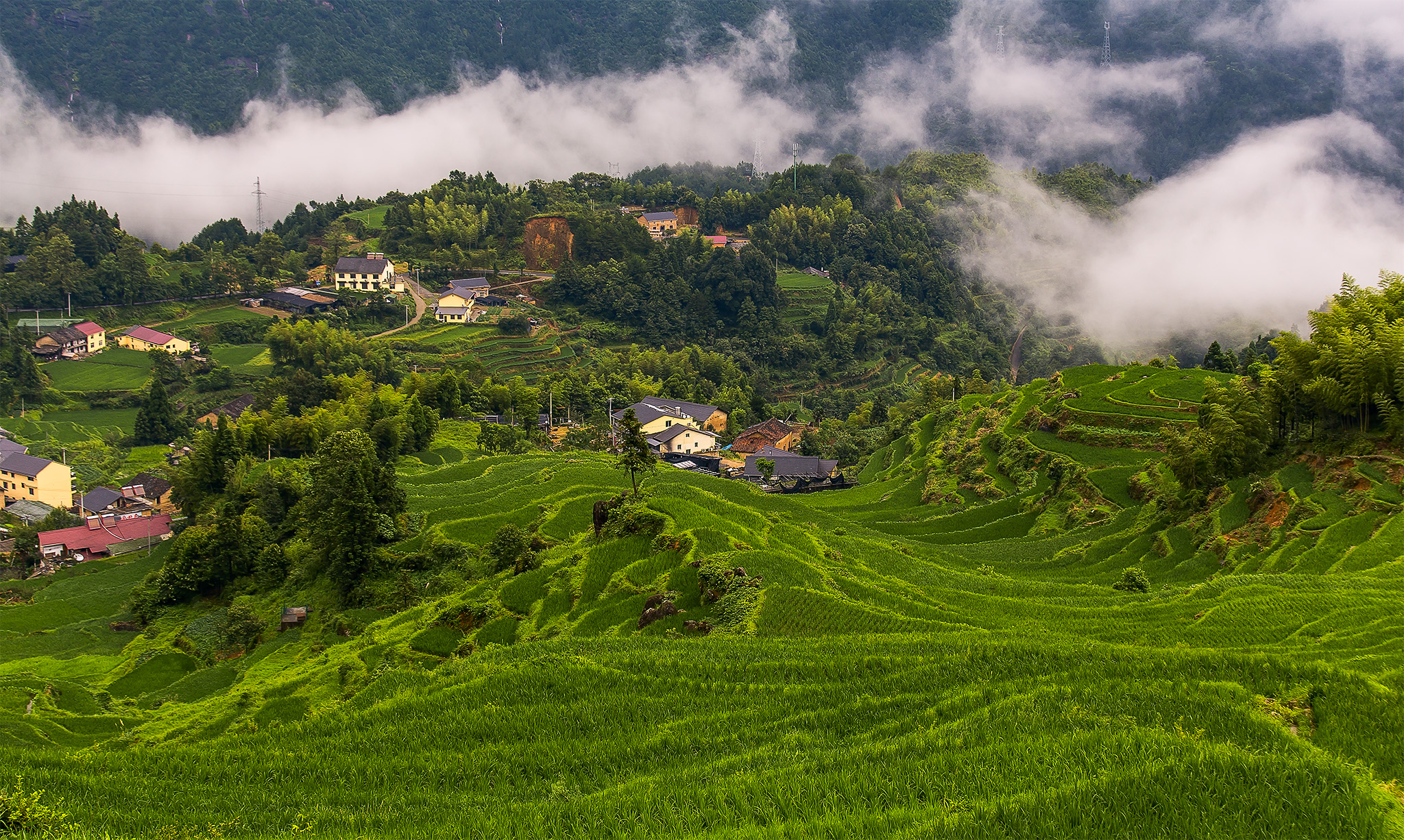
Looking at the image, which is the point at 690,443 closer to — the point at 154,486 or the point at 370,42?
the point at 154,486

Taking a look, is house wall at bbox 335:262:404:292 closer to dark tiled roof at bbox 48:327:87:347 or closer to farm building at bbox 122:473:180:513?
dark tiled roof at bbox 48:327:87:347

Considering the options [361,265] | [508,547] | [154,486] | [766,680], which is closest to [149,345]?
[361,265]

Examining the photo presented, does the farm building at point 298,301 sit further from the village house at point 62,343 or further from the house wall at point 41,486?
the house wall at point 41,486

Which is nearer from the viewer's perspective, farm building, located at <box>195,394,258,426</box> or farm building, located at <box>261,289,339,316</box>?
farm building, located at <box>195,394,258,426</box>

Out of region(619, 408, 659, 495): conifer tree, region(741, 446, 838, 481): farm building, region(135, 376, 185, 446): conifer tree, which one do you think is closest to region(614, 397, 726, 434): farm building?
region(741, 446, 838, 481): farm building

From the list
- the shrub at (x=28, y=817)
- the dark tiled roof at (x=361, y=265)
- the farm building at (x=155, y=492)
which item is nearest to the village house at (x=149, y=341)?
the dark tiled roof at (x=361, y=265)

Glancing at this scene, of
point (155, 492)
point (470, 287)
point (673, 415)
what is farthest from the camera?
point (470, 287)

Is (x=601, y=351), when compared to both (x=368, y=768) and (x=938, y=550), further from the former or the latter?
(x=368, y=768)
